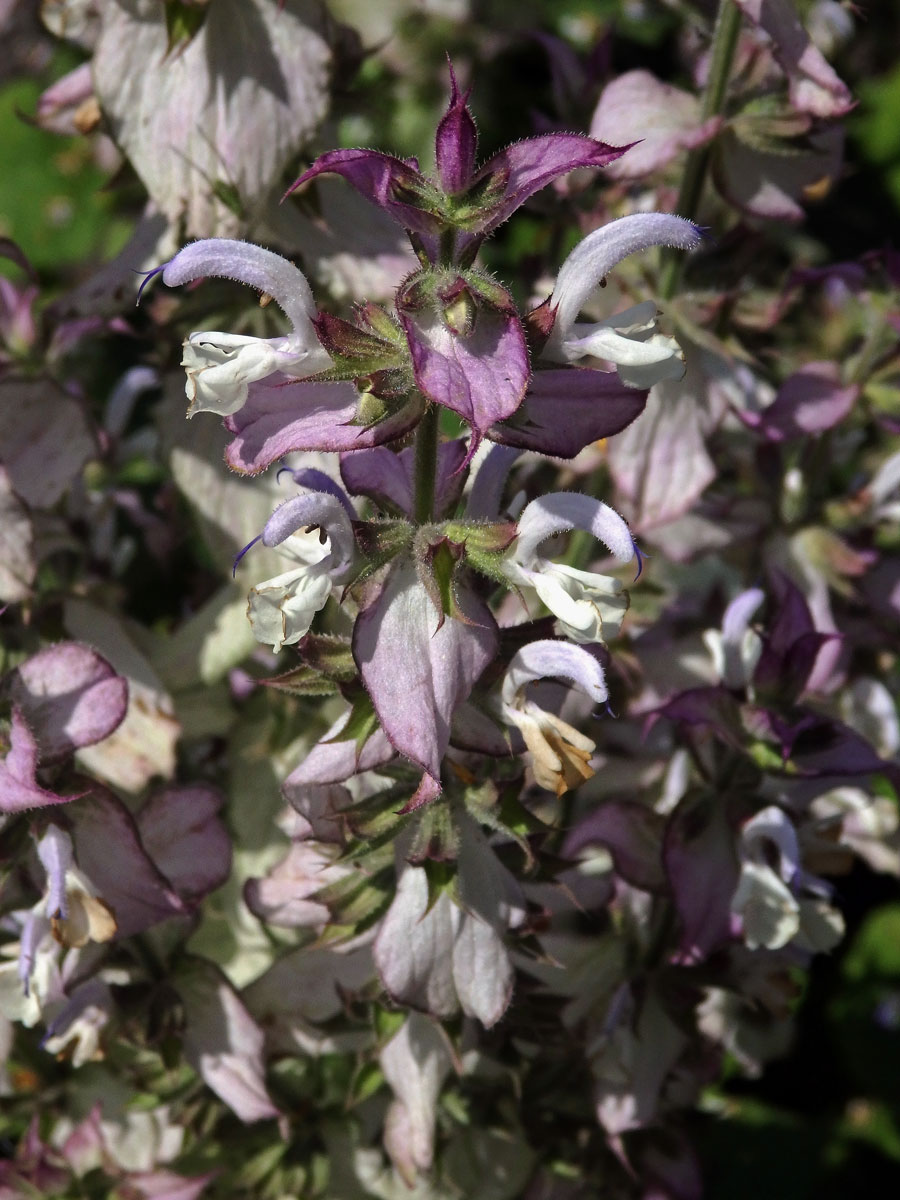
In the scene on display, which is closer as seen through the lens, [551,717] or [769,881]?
[551,717]

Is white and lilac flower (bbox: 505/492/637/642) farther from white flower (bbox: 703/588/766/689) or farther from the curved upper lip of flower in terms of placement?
white flower (bbox: 703/588/766/689)

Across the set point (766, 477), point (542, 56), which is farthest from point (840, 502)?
point (542, 56)

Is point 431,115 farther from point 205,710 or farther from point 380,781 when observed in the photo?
point 380,781

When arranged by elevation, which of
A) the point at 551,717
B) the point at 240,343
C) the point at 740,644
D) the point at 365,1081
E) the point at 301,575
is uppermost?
the point at 240,343

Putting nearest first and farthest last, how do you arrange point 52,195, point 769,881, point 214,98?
point 769,881 < point 214,98 < point 52,195

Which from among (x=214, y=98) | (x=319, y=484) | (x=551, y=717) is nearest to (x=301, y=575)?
(x=319, y=484)

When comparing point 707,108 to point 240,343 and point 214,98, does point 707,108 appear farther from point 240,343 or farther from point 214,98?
point 240,343

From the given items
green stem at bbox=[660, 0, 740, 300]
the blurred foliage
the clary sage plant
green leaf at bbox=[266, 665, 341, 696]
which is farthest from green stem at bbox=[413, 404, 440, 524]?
the blurred foliage
